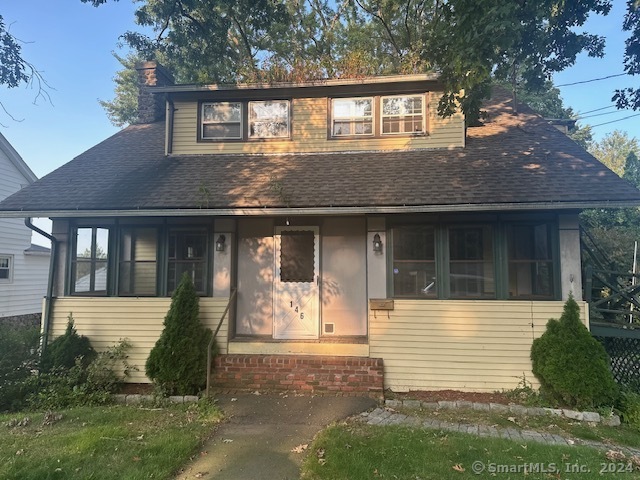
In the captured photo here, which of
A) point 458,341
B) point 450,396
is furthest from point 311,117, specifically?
point 450,396

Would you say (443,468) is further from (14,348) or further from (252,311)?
(14,348)

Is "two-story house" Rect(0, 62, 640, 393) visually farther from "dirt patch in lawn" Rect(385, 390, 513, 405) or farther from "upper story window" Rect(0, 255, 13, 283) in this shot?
"upper story window" Rect(0, 255, 13, 283)

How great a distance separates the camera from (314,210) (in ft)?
20.3

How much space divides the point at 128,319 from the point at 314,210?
13.0 ft

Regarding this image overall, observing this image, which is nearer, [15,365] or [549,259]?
Result: [15,365]

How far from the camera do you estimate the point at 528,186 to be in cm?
604

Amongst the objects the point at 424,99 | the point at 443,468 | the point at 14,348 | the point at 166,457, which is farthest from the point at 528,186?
the point at 14,348

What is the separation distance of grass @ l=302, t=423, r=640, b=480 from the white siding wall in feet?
46.1

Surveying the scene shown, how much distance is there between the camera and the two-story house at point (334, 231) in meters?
5.98

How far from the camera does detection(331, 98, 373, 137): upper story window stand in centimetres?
785

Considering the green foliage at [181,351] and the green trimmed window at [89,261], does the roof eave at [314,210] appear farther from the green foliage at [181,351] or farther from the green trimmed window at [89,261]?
the green foliage at [181,351]

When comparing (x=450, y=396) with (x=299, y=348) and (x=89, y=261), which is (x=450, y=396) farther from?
(x=89, y=261)

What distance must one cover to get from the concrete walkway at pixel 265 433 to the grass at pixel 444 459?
340mm

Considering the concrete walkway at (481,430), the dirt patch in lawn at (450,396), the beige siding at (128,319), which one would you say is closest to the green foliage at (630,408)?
the concrete walkway at (481,430)
